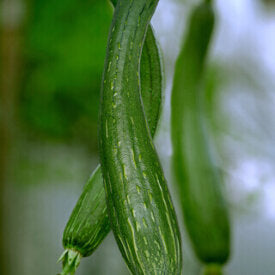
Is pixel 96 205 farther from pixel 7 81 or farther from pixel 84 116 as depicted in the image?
pixel 84 116

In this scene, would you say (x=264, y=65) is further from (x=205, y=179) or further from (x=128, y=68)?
(x=128, y=68)

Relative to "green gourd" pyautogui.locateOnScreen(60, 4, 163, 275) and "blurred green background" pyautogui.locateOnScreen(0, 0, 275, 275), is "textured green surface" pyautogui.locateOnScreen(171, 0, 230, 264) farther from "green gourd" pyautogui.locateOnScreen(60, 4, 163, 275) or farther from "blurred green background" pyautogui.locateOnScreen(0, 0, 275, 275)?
"blurred green background" pyautogui.locateOnScreen(0, 0, 275, 275)

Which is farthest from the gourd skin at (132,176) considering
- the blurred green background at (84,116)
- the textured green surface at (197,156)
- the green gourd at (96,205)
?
the blurred green background at (84,116)

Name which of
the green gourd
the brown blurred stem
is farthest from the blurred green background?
the green gourd

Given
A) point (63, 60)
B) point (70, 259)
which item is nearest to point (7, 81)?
point (63, 60)

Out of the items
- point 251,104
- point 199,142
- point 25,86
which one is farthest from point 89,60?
point 199,142

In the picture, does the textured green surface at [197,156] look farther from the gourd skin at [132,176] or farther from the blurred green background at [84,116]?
the blurred green background at [84,116]
